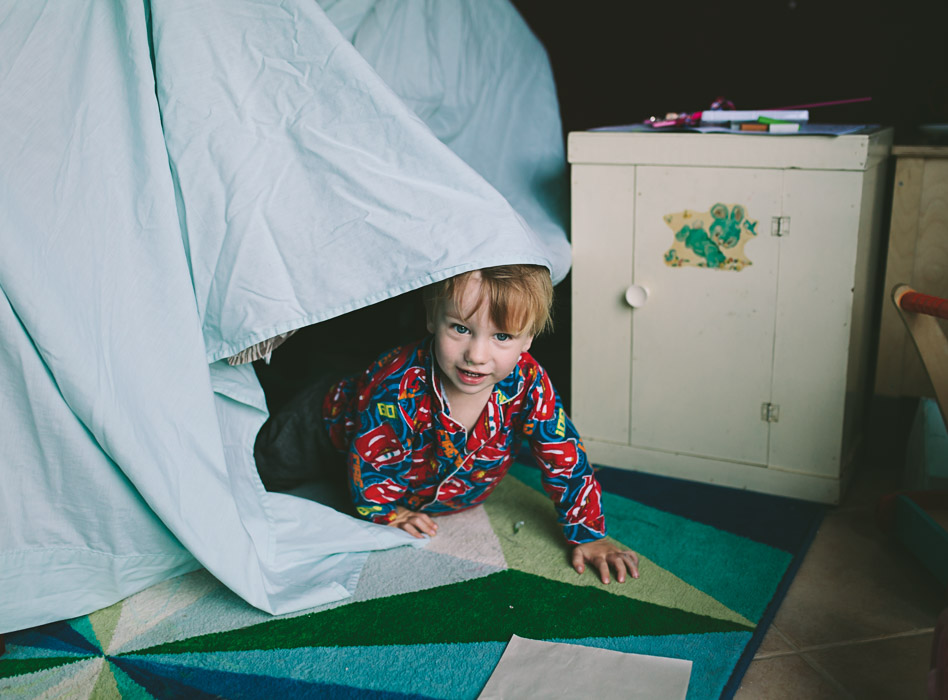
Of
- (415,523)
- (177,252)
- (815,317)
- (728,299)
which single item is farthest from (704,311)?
(177,252)

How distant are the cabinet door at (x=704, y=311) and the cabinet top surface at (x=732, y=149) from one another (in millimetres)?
18

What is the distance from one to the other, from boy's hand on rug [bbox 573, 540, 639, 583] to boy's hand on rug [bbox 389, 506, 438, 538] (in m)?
0.23

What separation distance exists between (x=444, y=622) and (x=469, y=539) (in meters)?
0.22

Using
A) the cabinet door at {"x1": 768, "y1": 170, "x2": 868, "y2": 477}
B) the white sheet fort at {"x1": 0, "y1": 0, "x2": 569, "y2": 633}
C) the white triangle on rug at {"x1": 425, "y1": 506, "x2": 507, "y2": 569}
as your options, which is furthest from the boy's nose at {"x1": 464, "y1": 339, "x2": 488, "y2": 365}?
the cabinet door at {"x1": 768, "y1": 170, "x2": 868, "y2": 477}

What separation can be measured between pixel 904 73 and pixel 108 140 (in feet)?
4.67

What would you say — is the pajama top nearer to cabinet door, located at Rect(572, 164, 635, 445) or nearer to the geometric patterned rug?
the geometric patterned rug

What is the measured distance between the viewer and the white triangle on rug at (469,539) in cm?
128

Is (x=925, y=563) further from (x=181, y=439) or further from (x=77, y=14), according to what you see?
(x=77, y=14)

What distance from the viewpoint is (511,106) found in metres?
1.70

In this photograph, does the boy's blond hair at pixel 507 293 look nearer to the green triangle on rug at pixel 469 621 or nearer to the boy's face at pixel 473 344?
the boy's face at pixel 473 344

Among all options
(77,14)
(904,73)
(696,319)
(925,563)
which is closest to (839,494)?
(925,563)

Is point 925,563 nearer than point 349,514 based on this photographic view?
Yes

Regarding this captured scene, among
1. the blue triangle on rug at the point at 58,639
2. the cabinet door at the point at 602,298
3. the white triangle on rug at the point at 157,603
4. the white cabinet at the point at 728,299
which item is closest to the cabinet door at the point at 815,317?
the white cabinet at the point at 728,299

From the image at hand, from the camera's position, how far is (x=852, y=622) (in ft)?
3.72
